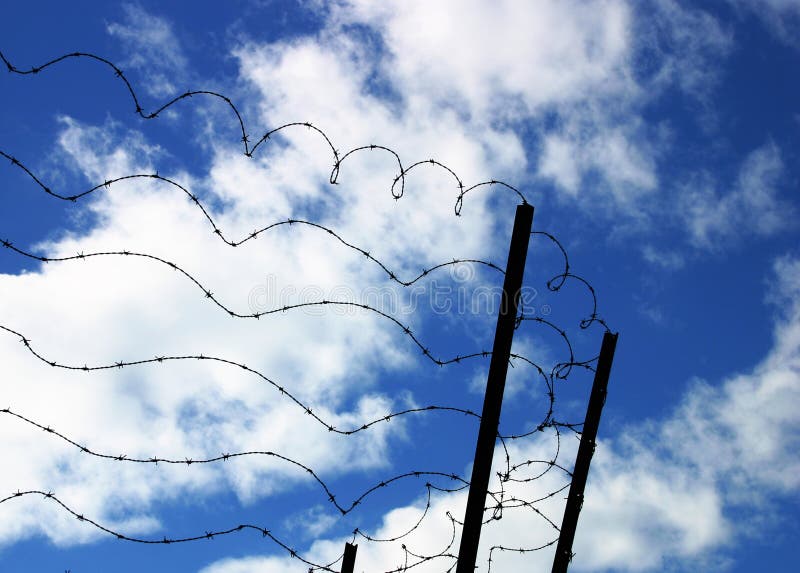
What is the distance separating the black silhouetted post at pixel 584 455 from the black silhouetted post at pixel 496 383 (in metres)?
1.23

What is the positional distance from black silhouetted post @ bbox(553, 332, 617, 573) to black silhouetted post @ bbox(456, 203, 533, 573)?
1.23 metres

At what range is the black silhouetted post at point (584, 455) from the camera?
672 centimetres

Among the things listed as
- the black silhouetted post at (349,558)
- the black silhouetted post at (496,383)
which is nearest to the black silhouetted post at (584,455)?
the black silhouetted post at (496,383)

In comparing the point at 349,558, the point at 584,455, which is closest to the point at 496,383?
the point at 584,455

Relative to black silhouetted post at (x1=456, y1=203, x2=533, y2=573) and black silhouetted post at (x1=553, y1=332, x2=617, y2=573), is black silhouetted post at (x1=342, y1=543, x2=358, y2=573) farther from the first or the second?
black silhouetted post at (x1=553, y1=332, x2=617, y2=573)

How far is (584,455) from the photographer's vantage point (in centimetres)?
685

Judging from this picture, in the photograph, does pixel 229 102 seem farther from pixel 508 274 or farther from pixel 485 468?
pixel 485 468

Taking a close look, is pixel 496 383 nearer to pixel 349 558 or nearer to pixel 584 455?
pixel 584 455

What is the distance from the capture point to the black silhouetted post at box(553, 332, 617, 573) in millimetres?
6721

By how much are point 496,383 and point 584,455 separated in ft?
4.85

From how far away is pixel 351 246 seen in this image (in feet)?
21.1

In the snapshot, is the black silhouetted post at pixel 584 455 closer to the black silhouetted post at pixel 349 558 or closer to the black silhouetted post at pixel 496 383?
the black silhouetted post at pixel 496 383

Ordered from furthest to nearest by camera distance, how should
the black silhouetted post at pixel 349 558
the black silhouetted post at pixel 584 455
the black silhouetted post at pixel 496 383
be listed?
the black silhouetted post at pixel 584 455, the black silhouetted post at pixel 349 558, the black silhouetted post at pixel 496 383

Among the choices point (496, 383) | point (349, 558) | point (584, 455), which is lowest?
point (349, 558)
